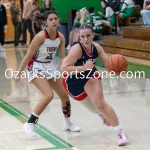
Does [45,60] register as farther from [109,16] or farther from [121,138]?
[109,16]

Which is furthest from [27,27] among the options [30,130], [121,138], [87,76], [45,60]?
[121,138]

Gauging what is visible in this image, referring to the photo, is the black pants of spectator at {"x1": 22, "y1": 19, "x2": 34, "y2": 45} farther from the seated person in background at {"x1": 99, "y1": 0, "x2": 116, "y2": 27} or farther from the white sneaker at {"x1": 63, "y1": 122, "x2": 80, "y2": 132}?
the white sneaker at {"x1": 63, "y1": 122, "x2": 80, "y2": 132}

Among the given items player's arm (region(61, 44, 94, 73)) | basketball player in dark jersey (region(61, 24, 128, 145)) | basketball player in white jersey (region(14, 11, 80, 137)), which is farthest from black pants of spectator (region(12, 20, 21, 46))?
player's arm (region(61, 44, 94, 73))

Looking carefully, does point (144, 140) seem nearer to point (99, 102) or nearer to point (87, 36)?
point (99, 102)

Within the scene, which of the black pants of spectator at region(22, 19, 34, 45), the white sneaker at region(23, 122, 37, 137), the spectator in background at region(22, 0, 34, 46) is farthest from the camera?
the black pants of spectator at region(22, 19, 34, 45)

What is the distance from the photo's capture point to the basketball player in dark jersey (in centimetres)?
581

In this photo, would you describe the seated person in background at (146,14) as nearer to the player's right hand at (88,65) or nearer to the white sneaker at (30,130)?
the white sneaker at (30,130)

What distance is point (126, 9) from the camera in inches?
659

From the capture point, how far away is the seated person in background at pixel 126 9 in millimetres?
16375

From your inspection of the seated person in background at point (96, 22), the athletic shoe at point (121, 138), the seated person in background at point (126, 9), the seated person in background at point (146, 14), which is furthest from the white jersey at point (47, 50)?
the seated person in background at point (126, 9)

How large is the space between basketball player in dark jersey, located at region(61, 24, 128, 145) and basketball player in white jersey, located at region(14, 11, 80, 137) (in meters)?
0.35

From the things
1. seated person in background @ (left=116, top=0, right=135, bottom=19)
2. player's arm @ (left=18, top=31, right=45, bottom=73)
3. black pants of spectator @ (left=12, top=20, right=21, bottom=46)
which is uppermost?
player's arm @ (left=18, top=31, right=45, bottom=73)

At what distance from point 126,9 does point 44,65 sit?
10833 millimetres

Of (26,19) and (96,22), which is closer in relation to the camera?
(96,22)
